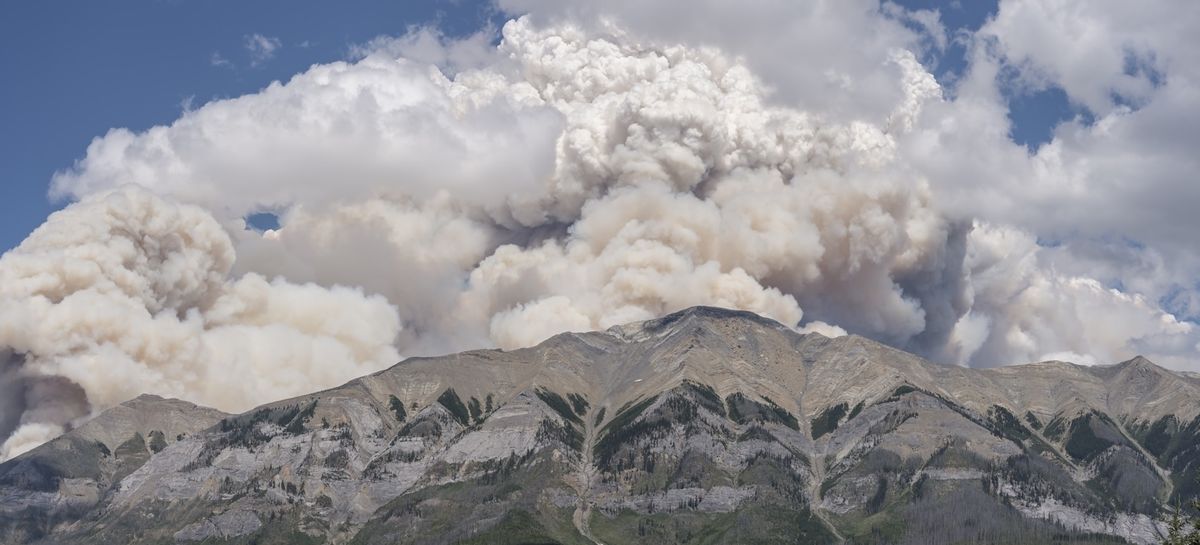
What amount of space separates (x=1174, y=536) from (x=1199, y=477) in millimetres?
6071

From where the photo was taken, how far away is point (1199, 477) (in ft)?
301

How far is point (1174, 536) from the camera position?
95.4 meters
